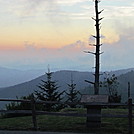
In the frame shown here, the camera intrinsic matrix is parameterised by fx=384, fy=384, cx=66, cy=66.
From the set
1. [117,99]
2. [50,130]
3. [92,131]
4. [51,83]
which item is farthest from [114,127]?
[51,83]

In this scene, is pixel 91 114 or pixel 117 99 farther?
pixel 117 99

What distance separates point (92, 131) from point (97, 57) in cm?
1374

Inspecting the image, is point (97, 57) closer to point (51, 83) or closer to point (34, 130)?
point (34, 130)

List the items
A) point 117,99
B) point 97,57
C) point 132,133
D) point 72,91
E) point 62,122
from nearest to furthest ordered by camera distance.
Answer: point 132,133 < point 62,122 < point 97,57 < point 117,99 < point 72,91

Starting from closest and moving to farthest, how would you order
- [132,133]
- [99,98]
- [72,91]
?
[132,133] → [99,98] → [72,91]

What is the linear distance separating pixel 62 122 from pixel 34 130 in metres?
2.60

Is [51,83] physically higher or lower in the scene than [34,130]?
higher

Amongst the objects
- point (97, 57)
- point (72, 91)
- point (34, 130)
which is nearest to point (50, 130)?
point (34, 130)

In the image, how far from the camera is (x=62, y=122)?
16141mm

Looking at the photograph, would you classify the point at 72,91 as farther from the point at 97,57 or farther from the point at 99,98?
the point at 99,98

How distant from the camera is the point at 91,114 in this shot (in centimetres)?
1334

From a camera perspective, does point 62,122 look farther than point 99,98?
Yes

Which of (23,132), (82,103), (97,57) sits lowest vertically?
(23,132)

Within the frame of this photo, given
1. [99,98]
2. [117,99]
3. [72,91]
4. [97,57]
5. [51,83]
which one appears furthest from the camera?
[72,91]
